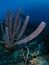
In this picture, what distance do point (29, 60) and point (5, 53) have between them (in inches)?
19.8

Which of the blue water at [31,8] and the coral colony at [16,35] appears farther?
the blue water at [31,8]

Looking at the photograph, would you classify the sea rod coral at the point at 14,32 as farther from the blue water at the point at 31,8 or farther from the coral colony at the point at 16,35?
the blue water at the point at 31,8

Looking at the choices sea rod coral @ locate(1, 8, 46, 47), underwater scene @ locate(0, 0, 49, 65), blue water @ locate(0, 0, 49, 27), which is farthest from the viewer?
blue water @ locate(0, 0, 49, 27)

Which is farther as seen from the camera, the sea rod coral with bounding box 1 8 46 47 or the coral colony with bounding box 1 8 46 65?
the sea rod coral with bounding box 1 8 46 47

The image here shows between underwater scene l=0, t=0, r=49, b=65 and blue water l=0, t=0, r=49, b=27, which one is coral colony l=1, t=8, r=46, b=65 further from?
blue water l=0, t=0, r=49, b=27

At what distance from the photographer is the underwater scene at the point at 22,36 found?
4.19m

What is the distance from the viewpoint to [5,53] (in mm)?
4285

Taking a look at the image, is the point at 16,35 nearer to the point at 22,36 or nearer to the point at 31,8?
the point at 22,36

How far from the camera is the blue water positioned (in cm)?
462

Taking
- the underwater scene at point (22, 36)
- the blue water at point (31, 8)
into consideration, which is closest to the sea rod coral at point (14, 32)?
the underwater scene at point (22, 36)

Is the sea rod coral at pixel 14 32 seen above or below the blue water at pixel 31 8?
below

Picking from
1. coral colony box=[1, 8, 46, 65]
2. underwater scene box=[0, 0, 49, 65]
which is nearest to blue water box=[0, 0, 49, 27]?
underwater scene box=[0, 0, 49, 65]

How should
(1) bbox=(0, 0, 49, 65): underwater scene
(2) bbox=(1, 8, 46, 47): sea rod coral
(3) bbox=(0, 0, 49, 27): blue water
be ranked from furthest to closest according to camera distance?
(3) bbox=(0, 0, 49, 27): blue water → (2) bbox=(1, 8, 46, 47): sea rod coral → (1) bbox=(0, 0, 49, 65): underwater scene

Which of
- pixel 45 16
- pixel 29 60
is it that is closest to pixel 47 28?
pixel 45 16
